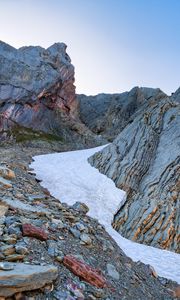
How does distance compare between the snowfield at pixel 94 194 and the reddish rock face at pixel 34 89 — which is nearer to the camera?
the snowfield at pixel 94 194

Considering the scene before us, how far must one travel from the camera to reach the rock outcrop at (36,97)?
203 ft

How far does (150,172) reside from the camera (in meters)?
27.9

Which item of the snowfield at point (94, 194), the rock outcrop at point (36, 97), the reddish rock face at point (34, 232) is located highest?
the rock outcrop at point (36, 97)

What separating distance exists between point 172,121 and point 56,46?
56.8 m

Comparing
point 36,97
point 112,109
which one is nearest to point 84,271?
point 36,97

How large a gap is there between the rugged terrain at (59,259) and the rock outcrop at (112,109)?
66.5 meters

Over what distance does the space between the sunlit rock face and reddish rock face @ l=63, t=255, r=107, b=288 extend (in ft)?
166

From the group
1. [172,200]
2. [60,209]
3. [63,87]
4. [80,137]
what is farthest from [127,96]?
[60,209]

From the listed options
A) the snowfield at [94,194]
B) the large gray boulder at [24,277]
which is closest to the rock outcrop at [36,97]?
the snowfield at [94,194]

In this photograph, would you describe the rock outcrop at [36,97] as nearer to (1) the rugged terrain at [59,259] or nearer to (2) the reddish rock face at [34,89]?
(2) the reddish rock face at [34,89]

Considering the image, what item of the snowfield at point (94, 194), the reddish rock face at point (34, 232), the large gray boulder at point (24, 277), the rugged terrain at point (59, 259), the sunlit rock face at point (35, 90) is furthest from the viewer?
the sunlit rock face at point (35, 90)

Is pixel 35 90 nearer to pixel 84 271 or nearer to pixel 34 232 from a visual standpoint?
pixel 34 232

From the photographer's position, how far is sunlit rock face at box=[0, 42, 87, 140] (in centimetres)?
6253

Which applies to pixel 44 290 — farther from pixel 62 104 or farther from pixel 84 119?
pixel 84 119
